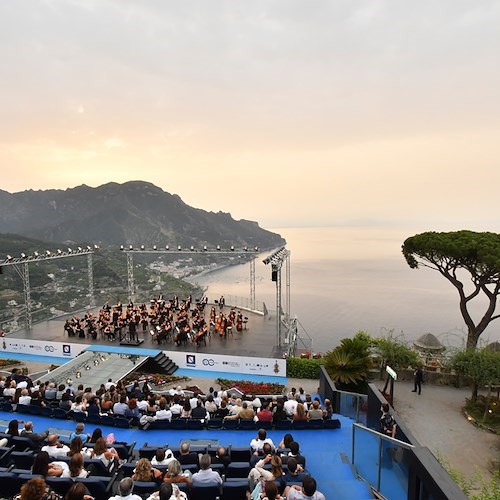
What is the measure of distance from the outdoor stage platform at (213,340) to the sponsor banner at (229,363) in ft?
2.35

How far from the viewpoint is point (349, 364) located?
49.1ft

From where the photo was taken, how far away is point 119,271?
51688 millimetres

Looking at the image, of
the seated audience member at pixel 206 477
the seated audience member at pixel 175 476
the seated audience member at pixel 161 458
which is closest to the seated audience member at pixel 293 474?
the seated audience member at pixel 206 477

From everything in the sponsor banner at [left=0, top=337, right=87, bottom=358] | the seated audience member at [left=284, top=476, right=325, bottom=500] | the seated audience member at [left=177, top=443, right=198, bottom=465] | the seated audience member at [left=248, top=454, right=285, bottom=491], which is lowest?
the sponsor banner at [left=0, top=337, right=87, bottom=358]

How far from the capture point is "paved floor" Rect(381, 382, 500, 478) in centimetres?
1123

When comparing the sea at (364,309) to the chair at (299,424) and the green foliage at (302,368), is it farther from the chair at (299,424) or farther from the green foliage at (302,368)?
the chair at (299,424)

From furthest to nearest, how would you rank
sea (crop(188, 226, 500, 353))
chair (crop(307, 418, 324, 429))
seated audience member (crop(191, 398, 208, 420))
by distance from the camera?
sea (crop(188, 226, 500, 353)) → seated audience member (crop(191, 398, 208, 420)) → chair (crop(307, 418, 324, 429))

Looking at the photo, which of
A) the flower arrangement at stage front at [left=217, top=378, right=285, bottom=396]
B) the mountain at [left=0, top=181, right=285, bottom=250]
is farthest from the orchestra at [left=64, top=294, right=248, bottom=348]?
the mountain at [left=0, top=181, right=285, bottom=250]

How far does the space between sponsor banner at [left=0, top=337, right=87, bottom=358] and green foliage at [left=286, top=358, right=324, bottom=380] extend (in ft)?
34.3

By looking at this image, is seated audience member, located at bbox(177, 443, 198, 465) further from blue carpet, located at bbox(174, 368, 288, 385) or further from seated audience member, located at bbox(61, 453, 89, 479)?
blue carpet, located at bbox(174, 368, 288, 385)

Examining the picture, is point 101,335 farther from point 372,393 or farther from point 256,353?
point 372,393

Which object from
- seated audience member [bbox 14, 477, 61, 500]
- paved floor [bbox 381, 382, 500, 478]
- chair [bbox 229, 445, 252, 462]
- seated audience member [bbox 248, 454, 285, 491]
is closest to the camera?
seated audience member [bbox 14, 477, 61, 500]

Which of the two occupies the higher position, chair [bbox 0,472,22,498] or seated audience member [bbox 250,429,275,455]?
chair [bbox 0,472,22,498]

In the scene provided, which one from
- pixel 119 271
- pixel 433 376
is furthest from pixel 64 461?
pixel 119 271
